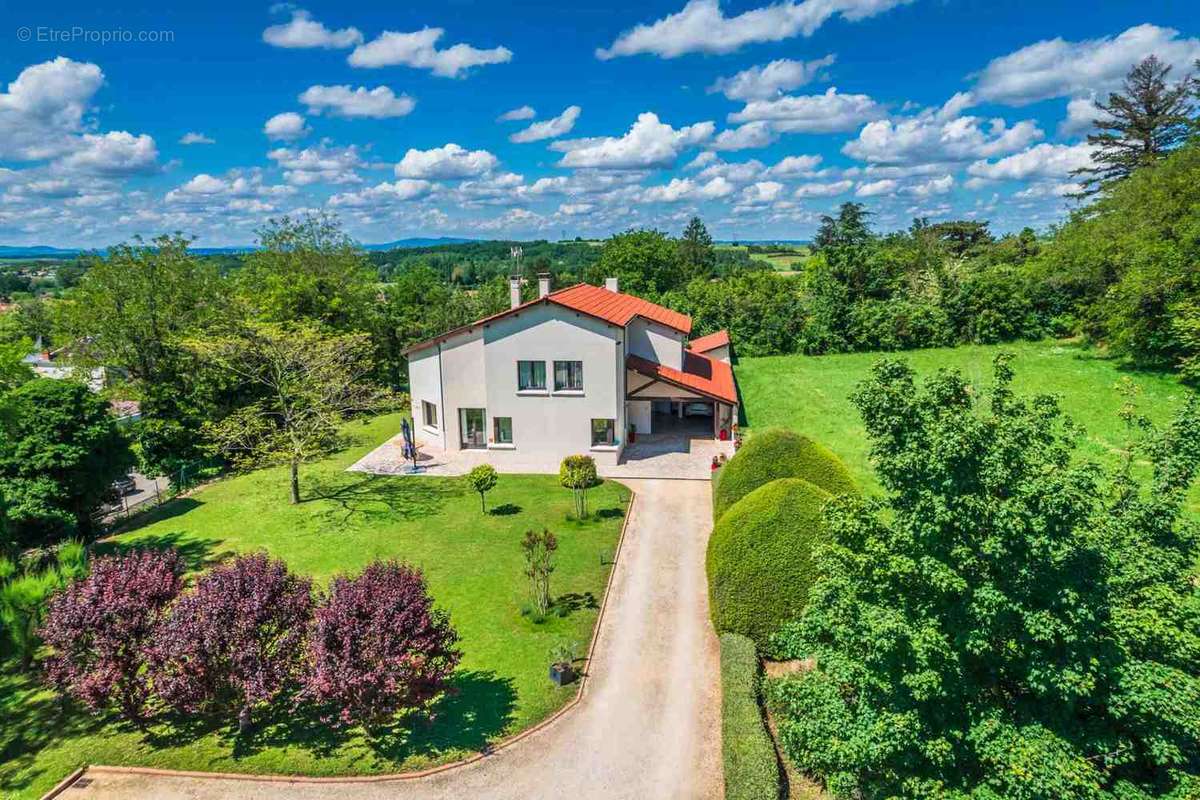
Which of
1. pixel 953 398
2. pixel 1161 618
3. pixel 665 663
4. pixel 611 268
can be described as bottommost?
pixel 665 663

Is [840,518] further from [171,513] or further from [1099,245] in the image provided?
[1099,245]

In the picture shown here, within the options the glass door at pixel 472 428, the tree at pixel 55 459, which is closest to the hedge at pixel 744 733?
the glass door at pixel 472 428

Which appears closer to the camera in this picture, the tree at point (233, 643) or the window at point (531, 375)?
the tree at point (233, 643)

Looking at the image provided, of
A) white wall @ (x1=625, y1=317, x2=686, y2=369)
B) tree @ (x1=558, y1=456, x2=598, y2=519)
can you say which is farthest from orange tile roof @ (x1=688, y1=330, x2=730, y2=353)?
tree @ (x1=558, y1=456, x2=598, y2=519)

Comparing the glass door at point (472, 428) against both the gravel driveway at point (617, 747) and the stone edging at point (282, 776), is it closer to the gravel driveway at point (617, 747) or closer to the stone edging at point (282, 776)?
the gravel driveway at point (617, 747)

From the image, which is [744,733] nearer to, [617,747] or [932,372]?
[617,747]

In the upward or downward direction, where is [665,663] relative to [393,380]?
downward

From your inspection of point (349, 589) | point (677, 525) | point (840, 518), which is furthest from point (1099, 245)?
point (349, 589)
